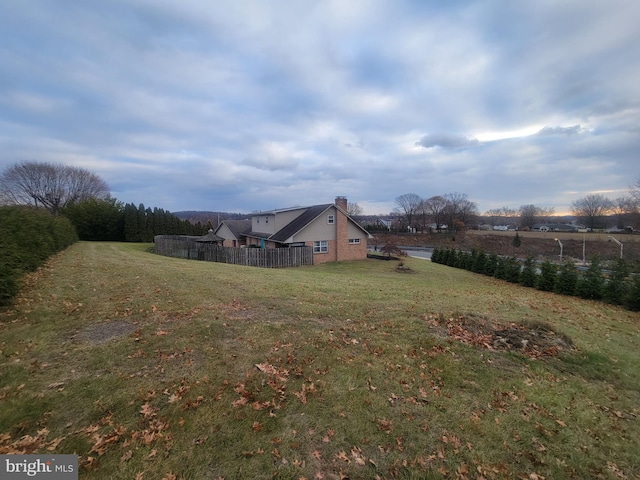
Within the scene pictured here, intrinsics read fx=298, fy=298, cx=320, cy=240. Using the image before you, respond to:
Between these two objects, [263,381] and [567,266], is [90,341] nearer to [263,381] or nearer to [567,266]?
[263,381]

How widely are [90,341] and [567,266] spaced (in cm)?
2320

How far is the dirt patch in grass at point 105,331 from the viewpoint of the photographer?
5848 millimetres

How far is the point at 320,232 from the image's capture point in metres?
28.6

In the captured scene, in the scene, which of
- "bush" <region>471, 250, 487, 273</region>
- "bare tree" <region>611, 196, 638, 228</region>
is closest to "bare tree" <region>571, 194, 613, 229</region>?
"bare tree" <region>611, 196, 638, 228</region>

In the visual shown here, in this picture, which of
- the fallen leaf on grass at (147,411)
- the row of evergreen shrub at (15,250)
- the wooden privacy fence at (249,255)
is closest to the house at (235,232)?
the wooden privacy fence at (249,255)

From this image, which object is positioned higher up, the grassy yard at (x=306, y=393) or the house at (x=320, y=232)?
the house at (x=320, y=232)

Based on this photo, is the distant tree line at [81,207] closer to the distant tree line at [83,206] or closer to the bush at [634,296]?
the distant tree line at [83,206]

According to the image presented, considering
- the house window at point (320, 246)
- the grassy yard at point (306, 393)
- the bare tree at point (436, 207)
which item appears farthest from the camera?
the bare tree at point (436, 207)

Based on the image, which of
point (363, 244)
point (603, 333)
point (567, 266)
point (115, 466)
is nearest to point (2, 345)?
point (115, 466)

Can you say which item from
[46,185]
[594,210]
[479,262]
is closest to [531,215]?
[594,210]

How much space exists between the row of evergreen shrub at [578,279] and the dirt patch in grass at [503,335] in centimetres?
1212

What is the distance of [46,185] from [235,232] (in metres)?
36.2

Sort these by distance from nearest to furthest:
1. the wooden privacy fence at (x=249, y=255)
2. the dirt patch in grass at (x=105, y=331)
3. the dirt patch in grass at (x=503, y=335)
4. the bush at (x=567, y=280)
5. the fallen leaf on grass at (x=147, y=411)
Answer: the fallen leaf on grass at (x=147, y=411), the dirt patch in grass at (x=105, y=331), the dirt patch in grass at (x=503, y=335), the bush at (x=567, y=280), the wooden privacy fence at (x=249, y=255)

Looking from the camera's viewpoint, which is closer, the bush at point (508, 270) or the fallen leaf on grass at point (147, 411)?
the fallen leaf on grass at point (147, 411)
